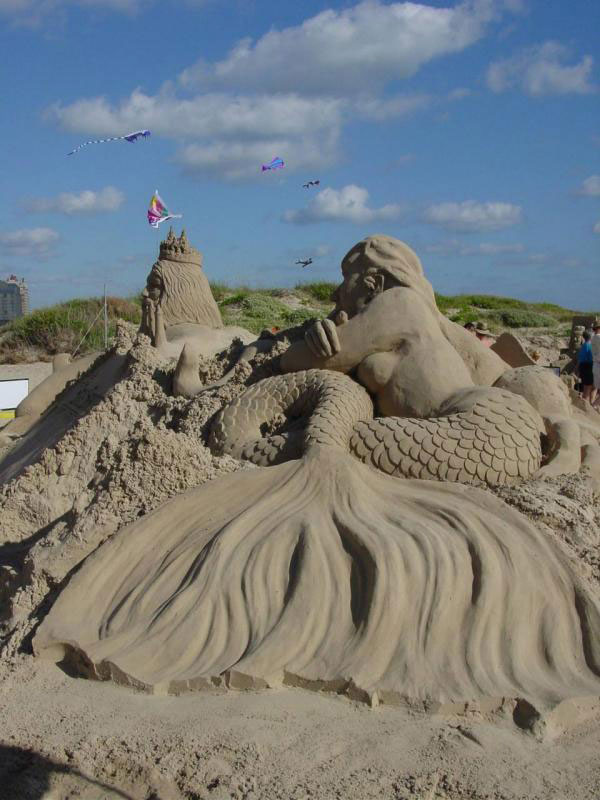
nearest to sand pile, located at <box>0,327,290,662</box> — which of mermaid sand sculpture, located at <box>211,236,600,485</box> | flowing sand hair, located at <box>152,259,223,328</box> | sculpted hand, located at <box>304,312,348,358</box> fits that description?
mermaid sand sculpture, located at <box>211,236,600,485</box>

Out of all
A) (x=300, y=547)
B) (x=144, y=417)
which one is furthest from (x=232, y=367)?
(x=300, y=547)

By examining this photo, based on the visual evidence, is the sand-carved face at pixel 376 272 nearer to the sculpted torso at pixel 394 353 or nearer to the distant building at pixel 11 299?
the sculpted torso at pixel 394 353

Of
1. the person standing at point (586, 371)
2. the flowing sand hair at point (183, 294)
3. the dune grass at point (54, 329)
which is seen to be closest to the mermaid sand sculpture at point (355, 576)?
the flowing sand hair at point (183, 294)

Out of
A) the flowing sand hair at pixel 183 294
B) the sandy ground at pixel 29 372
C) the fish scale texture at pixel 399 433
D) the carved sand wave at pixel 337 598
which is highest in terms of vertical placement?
the flowing sand hair at pixel 183 294

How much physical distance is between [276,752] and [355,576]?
69cm

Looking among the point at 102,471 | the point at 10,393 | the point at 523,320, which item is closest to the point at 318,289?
the point at 523,320

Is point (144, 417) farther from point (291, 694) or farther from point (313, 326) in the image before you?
point (291, 694)

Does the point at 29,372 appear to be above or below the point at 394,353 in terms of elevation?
below

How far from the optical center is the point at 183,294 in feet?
19.0

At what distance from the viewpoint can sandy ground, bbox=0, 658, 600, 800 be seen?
1.95 metres

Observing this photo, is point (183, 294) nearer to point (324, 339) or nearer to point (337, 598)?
point (324, 339)

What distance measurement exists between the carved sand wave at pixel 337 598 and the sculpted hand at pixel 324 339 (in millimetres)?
886

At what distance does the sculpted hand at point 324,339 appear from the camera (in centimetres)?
382

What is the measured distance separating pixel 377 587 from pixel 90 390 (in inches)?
110
